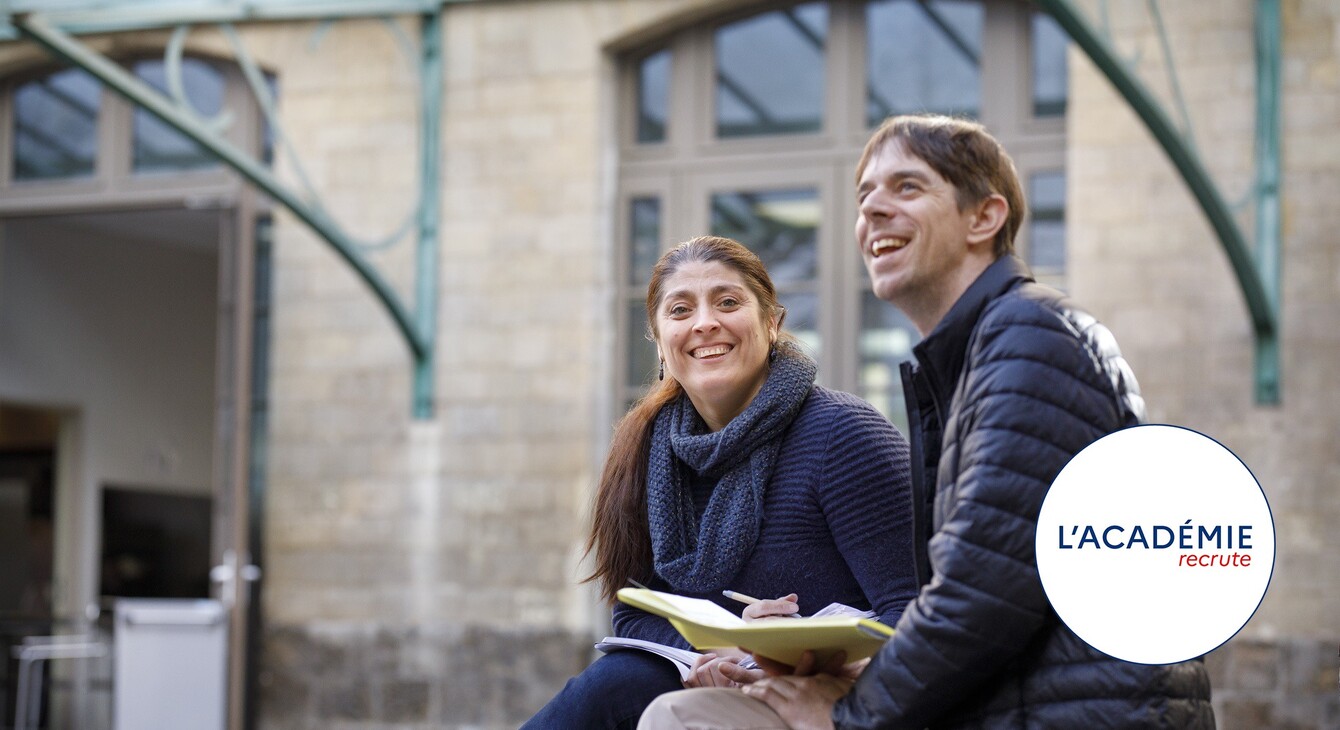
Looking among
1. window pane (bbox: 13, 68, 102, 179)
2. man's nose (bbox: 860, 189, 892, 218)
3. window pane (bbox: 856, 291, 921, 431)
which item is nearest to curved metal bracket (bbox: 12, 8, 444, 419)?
window pane (bbox: 13, 68, 102, 179)

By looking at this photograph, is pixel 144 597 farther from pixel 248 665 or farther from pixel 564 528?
pixel 564 528

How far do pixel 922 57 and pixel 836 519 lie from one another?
17.1 feet

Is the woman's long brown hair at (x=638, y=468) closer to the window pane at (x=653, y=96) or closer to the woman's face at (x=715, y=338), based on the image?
the woman's face at (x=715, y=338)

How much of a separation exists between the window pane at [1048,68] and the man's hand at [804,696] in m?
5.38

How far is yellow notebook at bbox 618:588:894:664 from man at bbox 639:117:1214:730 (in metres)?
0.05

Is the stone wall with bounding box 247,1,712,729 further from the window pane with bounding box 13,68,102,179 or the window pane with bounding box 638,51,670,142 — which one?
the window pane with bounding box 13,68,102,179

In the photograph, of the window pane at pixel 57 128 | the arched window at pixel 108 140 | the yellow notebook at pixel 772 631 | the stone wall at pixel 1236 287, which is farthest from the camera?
the window pane at pixel 57 128

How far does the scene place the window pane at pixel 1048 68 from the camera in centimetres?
738

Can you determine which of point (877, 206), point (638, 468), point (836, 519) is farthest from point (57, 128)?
point (877, 206)

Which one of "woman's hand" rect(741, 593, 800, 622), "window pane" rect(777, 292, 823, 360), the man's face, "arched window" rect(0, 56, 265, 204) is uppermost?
"arched window" rect(0, 56, 265, 204)

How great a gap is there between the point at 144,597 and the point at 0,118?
3858 millimetres

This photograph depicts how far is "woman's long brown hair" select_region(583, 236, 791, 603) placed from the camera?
303cm

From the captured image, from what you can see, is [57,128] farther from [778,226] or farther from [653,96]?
[778,226]

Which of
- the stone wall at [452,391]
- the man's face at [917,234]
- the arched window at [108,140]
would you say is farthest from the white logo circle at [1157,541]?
the arched window at [108,140]
